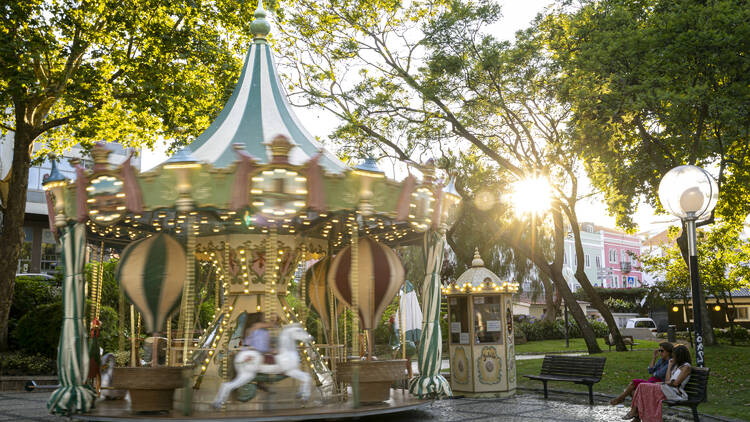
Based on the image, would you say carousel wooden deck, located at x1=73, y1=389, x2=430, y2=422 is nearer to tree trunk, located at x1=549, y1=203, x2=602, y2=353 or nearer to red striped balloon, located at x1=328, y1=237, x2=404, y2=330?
red striped balloon, located at x1=328, y1=237, x2=404, y2=330

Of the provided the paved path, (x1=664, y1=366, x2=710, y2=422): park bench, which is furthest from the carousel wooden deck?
(x1=664, y1=366, x2=710, y2=422): park bench

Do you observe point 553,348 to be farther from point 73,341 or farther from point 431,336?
point 73,341

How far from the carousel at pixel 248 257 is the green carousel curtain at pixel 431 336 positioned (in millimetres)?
19

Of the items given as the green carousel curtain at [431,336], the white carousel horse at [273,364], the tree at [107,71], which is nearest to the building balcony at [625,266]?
the tree at [107,71]

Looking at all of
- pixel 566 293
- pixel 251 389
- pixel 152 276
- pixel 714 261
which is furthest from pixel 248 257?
pixel 714 261

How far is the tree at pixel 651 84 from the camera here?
15.0 m

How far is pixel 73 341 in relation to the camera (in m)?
9.22

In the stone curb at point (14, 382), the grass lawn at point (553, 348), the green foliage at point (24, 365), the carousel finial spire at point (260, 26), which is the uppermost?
the carousel finial spire at point (260, 26)

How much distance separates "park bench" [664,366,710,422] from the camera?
840cm

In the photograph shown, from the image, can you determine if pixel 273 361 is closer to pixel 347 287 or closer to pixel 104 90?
pixel 347 287

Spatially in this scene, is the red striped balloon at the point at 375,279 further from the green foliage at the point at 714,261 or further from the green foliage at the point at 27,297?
the green foliage at the point at 714,261

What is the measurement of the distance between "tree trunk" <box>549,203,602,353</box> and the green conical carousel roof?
41.0 feet

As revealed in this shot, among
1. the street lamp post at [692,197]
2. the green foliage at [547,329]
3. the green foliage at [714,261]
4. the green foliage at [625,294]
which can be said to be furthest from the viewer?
the green foliage at [625,294]

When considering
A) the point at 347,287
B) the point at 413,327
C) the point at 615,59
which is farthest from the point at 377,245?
the point at 615,59
